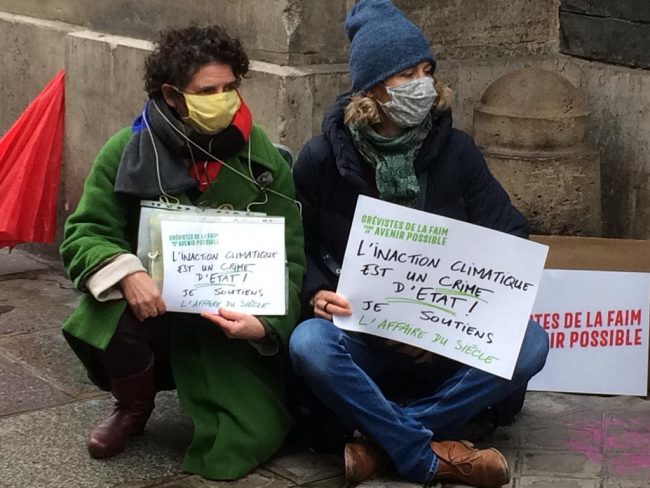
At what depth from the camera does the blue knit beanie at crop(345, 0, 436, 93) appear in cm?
369

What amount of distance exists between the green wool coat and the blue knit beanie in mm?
383

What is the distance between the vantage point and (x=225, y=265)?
3701 mm

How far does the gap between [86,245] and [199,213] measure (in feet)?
1.11

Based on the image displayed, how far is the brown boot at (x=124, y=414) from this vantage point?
12.5 feet

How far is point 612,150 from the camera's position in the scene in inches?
203

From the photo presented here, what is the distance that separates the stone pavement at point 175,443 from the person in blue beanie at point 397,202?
156 mm

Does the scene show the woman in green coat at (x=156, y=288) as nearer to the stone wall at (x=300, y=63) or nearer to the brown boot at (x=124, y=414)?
Result: the brown boot at (x=124, y=414)

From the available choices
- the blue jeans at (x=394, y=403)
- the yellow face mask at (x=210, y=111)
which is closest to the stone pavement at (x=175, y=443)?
the blue jeans at (x=394, y=403)

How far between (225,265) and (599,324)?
1.43m

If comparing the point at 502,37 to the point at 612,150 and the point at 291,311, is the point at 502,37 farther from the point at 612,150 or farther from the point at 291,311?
the point at 291,311

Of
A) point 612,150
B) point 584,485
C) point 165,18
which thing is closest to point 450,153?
point 584,485

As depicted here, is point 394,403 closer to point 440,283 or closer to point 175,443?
point 440,283

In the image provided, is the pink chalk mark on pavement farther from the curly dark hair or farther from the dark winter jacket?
the curly dark hair

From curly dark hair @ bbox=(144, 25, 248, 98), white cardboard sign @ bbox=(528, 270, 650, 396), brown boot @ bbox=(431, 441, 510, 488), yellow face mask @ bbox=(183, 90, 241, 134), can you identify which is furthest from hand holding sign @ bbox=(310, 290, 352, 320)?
Answer: white cardboard sign @ bbox=(528, 270, 650, 396)
